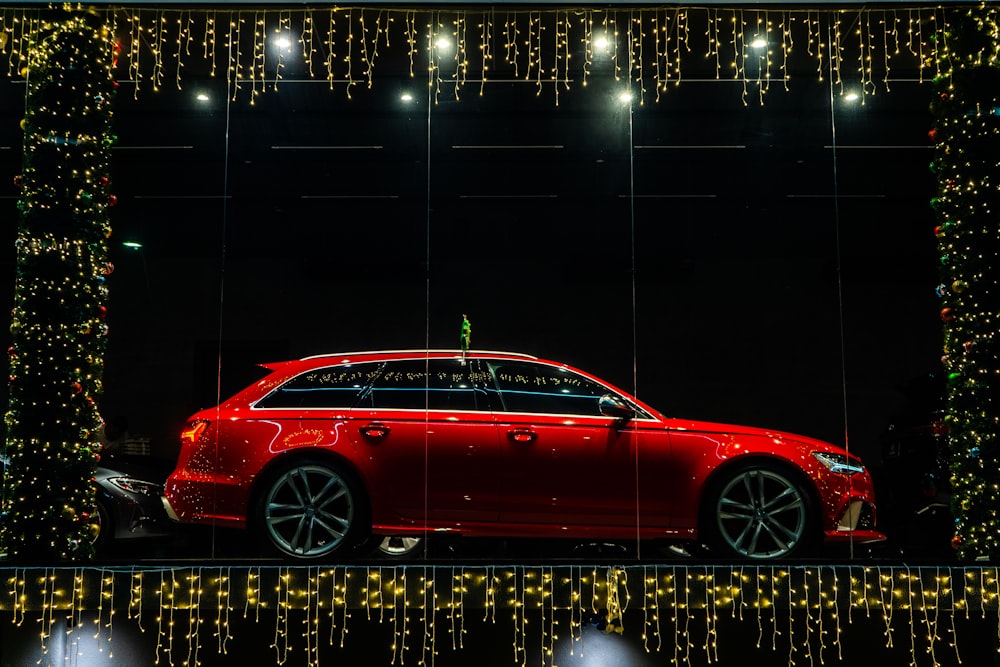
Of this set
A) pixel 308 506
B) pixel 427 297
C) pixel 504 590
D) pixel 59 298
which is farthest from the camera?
pixel 427 297

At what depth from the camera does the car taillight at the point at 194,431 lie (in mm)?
5492

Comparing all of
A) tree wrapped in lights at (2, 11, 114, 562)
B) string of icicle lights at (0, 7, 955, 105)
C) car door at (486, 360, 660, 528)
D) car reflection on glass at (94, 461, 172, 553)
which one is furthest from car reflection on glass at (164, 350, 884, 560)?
string of icicle lights at (0, 7, 955, 105)

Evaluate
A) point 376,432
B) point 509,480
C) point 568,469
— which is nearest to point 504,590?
point 509,480

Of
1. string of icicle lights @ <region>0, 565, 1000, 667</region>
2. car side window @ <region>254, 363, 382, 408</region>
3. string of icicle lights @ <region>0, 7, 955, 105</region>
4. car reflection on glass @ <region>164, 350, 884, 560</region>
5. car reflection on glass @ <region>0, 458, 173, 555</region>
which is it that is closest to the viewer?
string of icicle lights @ <region>0, 565, 1000, 667</region>

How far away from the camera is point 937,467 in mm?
6988

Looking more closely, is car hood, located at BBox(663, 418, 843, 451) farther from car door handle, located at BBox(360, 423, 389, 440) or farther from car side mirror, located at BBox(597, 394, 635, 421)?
car door handle, located at BBox(360, 423, 389, 440)

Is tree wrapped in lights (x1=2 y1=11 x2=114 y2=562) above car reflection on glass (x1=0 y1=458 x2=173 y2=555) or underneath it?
above

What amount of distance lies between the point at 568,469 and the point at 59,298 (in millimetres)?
3489

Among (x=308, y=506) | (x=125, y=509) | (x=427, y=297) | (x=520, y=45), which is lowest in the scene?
(x=125, y=509)

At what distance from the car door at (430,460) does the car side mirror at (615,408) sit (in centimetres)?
71

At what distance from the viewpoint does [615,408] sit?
5.50m

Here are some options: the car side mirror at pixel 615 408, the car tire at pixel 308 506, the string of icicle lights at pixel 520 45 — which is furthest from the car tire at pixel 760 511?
the string of icicle lights at pixel 520 45

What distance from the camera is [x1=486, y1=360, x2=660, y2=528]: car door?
5.47 m

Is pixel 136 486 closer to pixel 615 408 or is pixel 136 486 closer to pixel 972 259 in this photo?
pixel 615 408
